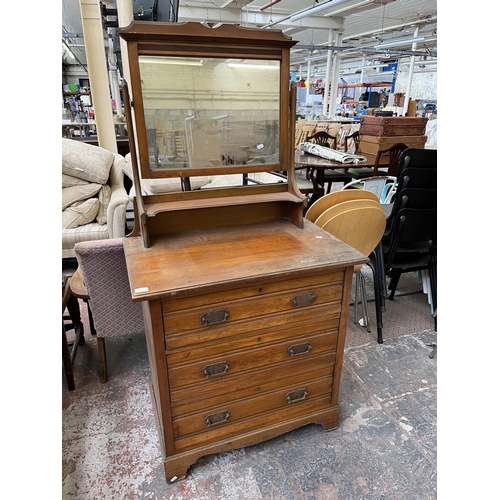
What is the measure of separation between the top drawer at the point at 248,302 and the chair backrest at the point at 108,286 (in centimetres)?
65

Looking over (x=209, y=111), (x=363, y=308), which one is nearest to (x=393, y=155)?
(x=363, y=308)

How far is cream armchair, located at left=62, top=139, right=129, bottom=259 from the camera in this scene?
3086 millimetres

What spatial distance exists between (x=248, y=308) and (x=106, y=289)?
90 centimetres

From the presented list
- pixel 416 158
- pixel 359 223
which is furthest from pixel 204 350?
pixel 416 158

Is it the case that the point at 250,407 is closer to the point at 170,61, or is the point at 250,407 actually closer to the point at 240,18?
the point at 170,61

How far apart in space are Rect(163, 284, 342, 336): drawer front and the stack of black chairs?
106 centimetres

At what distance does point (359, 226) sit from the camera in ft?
6.68

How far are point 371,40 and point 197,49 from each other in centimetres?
1347

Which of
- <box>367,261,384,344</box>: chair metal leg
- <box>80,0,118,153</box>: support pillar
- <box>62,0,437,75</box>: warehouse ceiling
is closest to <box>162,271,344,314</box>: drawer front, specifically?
<box>367,261,384,344</box>: chair metal leg

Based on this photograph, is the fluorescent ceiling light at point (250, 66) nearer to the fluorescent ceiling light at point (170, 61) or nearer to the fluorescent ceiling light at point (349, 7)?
the fluorescent ceiling light at point (170, 61)

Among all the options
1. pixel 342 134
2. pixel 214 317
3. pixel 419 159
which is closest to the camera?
pixel 214 317

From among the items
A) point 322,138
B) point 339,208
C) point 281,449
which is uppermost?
point 322,138

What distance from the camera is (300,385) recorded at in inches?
64.9

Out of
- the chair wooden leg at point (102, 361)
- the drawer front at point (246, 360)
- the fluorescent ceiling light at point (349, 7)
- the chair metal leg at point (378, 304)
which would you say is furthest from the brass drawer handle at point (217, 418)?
the fluorescent ceiling light at point (349, 7)
